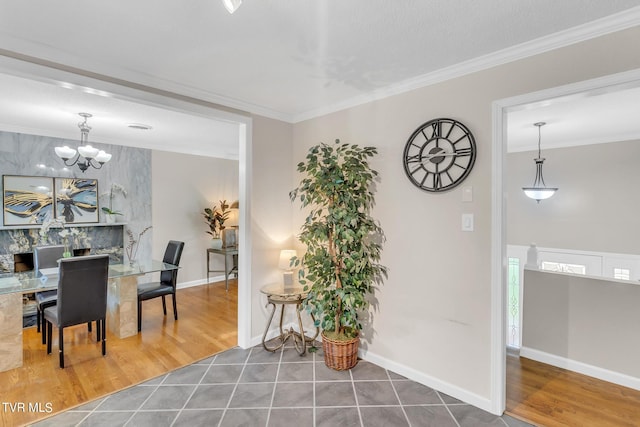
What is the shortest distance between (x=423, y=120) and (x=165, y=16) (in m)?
1.85

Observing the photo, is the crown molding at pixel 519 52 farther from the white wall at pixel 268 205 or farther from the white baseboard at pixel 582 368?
the white baseboard at pixel 582 368

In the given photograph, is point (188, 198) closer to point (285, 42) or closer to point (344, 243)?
point (344, 243)

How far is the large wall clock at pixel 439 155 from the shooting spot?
7.39 feet

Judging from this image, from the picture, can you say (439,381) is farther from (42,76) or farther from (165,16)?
(42,76)

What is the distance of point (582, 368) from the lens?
267 cm

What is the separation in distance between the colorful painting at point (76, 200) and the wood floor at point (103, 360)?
4.99ft

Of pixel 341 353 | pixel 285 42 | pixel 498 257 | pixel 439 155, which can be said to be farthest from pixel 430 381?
pixel 285 42

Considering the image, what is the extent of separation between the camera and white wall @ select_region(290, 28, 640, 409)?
76.8 inches

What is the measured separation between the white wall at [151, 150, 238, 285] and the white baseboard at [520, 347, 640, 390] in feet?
16.4

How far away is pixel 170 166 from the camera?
5.36 meters

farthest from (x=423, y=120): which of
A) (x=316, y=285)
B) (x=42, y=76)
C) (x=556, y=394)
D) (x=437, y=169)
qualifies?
(x=42, y=76)

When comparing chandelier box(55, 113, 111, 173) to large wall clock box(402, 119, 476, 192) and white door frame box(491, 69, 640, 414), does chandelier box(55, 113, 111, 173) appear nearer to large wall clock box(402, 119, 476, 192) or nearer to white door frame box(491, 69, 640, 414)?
large wall clock box(402, 119, 476, 192)

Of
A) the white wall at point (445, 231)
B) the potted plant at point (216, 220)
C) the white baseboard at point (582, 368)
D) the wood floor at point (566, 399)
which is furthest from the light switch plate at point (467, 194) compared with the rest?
the potted plant at point (216, 220)

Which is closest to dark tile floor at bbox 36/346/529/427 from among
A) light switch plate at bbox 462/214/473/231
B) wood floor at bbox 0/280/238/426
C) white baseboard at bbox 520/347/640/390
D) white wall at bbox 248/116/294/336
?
wood floor at bbox 0/280/238/426
